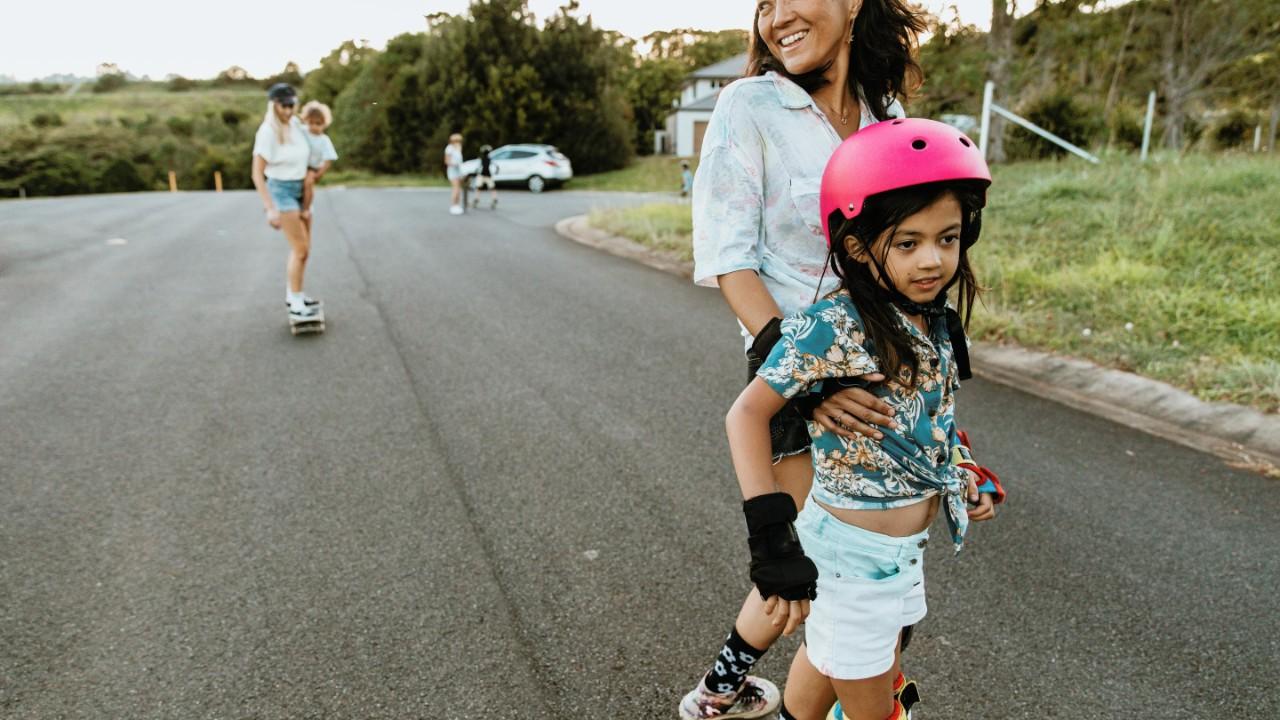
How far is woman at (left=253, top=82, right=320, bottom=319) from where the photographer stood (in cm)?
679

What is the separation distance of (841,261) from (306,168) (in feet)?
21.0

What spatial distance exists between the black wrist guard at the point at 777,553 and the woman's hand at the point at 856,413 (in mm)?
198

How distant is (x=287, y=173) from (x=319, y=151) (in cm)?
83

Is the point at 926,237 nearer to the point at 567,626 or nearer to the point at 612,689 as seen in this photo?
the point at 612,689

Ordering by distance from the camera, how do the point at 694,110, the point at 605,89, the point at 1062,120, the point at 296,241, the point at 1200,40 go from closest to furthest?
1. the point at 296,241
2. the point at 1062,120
3. the point at 1200,40
4. the point at 605,89
5. the point at 694,110

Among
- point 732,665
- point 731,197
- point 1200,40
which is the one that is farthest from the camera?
point 1200,40

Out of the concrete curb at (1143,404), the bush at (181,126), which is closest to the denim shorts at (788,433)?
the concrete curb at (1143,404)

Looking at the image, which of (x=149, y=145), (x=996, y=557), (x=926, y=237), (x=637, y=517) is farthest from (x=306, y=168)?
(x=149, y=145)

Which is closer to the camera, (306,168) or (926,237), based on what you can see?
(926,237)

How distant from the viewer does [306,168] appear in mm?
7074

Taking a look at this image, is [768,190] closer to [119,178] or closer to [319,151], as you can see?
[319,151]

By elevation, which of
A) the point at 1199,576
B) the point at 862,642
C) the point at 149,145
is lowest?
the point at 1199,576

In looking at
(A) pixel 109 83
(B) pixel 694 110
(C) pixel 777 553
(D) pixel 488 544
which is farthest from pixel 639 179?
(A) pixel 109 83

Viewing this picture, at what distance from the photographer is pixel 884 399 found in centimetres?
167
